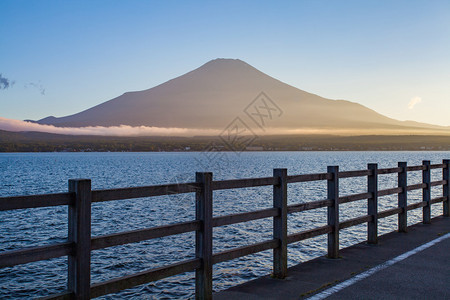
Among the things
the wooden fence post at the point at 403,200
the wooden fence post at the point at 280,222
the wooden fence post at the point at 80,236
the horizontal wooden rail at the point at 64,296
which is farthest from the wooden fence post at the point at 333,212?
the horizontal wooden rail at the point at 64,296

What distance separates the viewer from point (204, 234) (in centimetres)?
517

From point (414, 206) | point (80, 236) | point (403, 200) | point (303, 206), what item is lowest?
point (414, 206)

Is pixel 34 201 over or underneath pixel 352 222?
over

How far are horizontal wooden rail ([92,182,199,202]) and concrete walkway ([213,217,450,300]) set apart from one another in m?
1.51

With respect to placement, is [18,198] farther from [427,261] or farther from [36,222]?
[36,222]

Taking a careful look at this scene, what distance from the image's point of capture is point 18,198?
146 inches

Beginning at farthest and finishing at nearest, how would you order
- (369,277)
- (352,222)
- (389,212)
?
1. (389,212)
2. (352,222)
3. (369,277)

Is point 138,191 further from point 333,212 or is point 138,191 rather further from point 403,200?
point 403,200

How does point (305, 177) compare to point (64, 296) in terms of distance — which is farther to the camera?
point (305, 177)

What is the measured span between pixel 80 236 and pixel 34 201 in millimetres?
537

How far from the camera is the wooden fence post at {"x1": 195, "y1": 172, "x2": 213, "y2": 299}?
512cm

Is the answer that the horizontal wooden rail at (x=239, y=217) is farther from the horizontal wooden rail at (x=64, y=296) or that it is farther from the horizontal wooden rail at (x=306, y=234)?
the horizontal wooden rail at (x=64, y=296)

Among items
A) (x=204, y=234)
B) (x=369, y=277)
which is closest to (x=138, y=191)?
(x=204, y=234)

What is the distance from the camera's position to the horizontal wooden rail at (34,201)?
3596 millimetres
